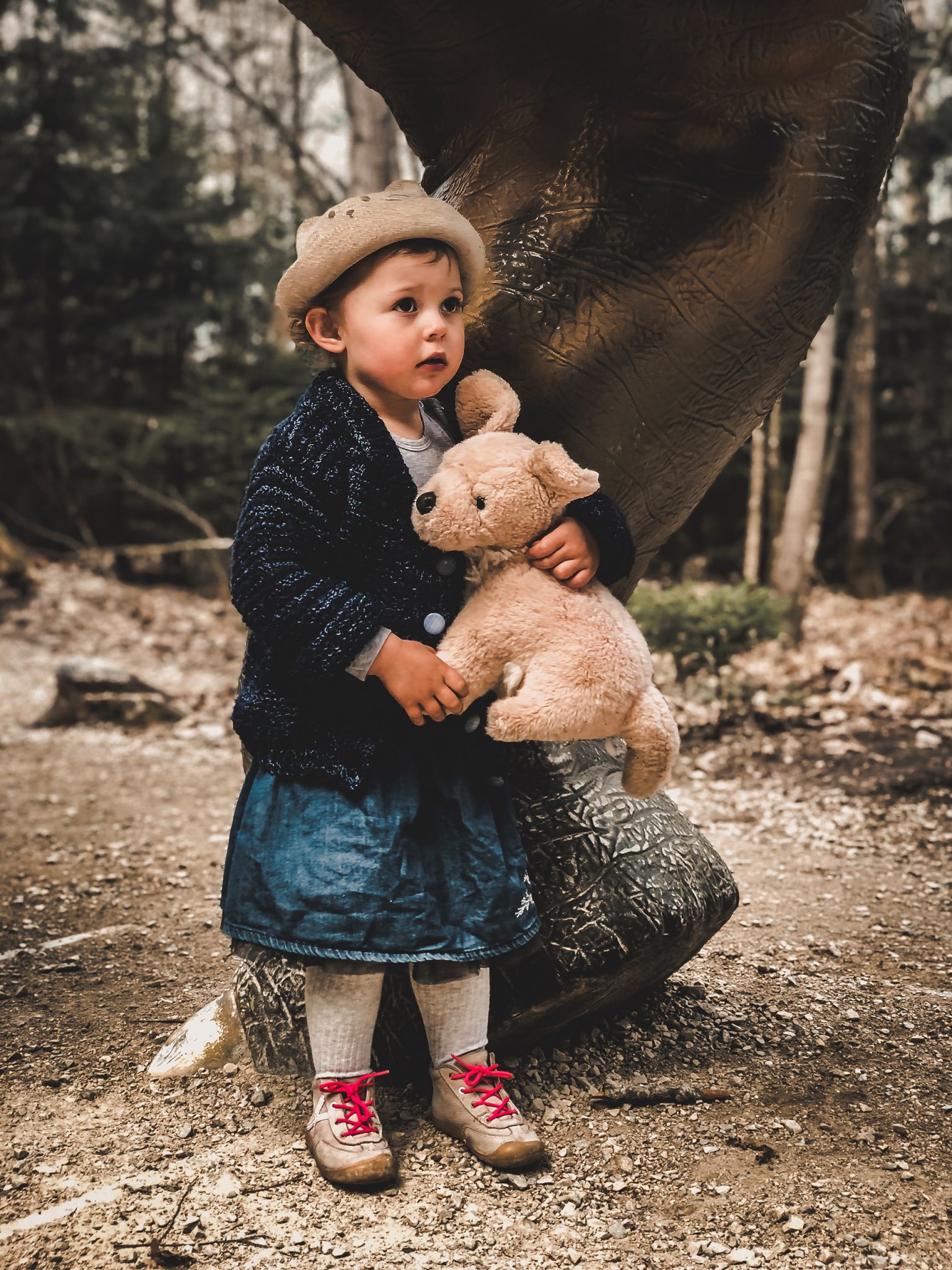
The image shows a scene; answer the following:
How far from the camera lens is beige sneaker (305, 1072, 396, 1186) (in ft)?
6.33

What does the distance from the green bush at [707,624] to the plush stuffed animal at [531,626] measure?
3780 mm

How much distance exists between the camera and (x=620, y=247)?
2.27m

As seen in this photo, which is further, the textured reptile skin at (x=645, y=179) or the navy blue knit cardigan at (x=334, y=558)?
the textured reptile skin at (x=645, y=179)

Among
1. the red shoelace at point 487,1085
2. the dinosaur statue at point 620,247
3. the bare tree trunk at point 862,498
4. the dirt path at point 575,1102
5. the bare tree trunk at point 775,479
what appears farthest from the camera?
the bare tree trunk at point 862,498

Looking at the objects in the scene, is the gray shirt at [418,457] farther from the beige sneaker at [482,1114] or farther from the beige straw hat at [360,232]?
the beige sneaker at [482,1114]

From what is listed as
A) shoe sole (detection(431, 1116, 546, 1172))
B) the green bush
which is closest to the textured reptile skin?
shoe sole (detection(431, 1116, 546, 1172))

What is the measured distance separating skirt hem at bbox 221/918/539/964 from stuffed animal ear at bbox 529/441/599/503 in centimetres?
89

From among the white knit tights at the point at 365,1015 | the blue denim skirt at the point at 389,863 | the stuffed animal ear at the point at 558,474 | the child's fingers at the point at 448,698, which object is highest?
the stuffed animal ear at the point at 558,474

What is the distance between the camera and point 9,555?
32.5ft

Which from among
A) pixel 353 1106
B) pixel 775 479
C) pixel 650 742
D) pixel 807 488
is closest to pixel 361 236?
pixel 650 742

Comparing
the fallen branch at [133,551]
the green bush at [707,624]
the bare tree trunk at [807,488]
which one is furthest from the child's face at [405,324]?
the fallen branch at [133,551]

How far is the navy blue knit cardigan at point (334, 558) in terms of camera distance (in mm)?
1995

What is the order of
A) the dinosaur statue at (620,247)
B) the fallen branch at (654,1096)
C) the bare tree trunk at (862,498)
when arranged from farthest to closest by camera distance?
the bare tree trunk at (862,498) < the fallen branch at (654,1096) < the dinosaur statue at (620,247)

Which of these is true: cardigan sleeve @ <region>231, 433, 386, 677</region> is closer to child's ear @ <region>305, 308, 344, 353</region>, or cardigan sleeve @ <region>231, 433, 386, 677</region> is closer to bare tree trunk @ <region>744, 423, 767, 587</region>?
child's ear @ <region>305, 308, 344, 353</region>
